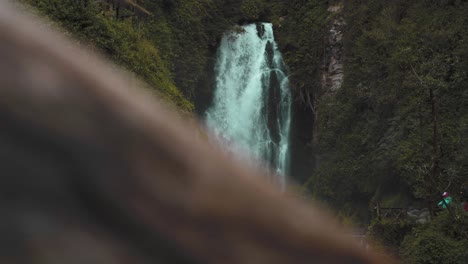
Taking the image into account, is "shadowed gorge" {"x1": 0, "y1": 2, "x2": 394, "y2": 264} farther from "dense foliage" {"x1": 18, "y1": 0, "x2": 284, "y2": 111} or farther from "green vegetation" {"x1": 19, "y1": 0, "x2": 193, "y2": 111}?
"dense foliage" {"x1": 18, "y1": 0, "x2": 284, "y2": 111}

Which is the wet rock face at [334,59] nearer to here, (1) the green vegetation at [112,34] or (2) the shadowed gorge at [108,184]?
(1) the green vegetation at [112,34]

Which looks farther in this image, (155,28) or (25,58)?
(155,28)

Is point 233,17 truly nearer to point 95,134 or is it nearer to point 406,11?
point 406,11

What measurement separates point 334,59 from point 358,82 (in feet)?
16.0

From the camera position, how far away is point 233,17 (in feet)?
106

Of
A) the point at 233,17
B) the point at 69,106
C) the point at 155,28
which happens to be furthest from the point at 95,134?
the point at 233,17

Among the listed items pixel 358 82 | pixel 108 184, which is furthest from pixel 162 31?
pixel 108 184

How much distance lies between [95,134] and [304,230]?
0.39 m

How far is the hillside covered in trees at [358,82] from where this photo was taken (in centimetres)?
1426

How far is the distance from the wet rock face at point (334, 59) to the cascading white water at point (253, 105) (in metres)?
2.70

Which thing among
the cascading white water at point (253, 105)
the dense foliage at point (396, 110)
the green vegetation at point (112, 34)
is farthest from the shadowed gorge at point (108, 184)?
the cascading white water at point (253, 105)

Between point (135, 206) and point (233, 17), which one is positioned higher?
point (233, 17)

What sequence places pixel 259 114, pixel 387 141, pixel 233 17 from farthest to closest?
pixel 233 17 → pixel 259 114 → pixel 387 141

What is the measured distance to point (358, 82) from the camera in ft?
77.5
